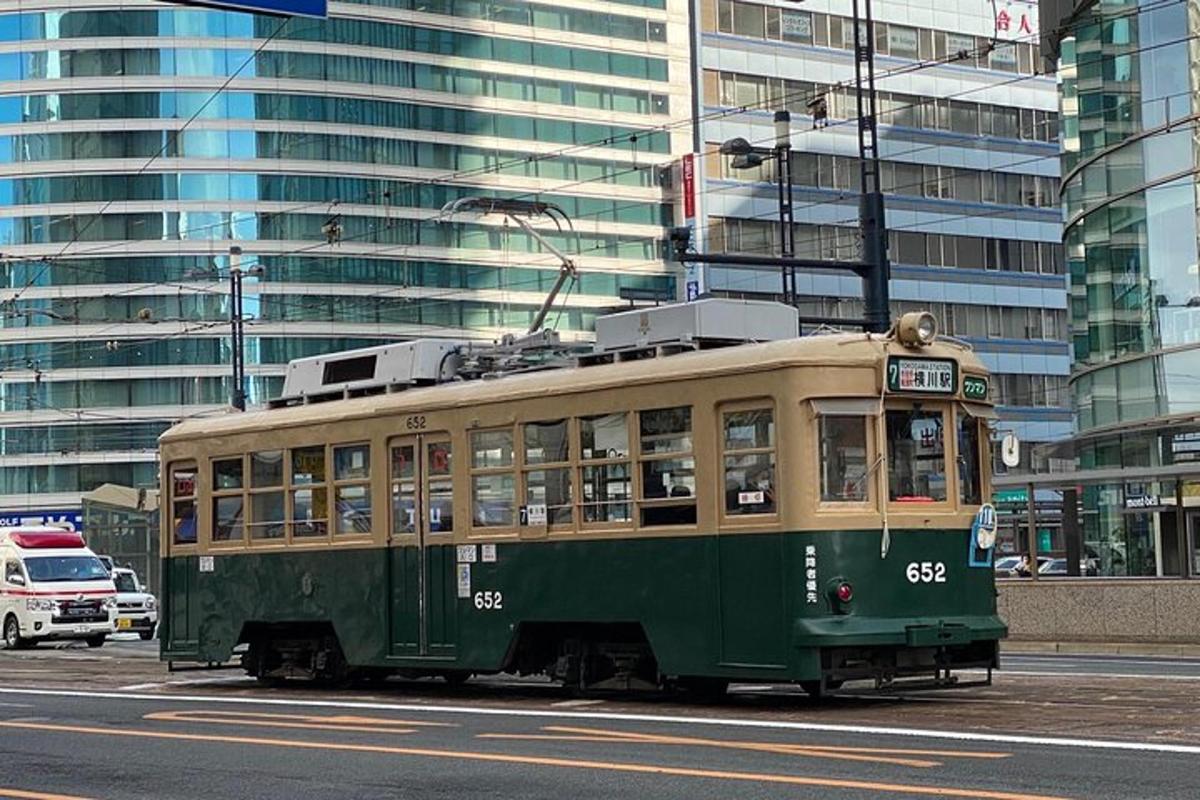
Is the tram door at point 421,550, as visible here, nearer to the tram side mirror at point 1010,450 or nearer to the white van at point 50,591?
the tram side mirror at point 1010,450

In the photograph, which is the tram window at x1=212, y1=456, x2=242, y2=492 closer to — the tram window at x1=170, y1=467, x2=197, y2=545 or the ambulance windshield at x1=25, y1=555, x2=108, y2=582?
the tram window at x1=170, y1=467, x2=197, y2=545

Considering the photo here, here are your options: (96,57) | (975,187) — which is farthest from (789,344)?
(96,57)

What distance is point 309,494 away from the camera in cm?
2025

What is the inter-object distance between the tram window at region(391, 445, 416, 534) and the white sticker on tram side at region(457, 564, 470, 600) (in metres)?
0.80

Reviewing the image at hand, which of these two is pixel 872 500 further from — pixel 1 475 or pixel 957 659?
pixel 1 475

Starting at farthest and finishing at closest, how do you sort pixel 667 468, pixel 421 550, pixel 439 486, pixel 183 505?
pixel 183 505 → pixel 421 550 → pixel 439 486 → pixel 667 468

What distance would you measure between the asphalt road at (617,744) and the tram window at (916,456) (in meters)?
1.60

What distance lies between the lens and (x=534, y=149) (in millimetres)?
91312

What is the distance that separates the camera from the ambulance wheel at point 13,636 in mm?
37562

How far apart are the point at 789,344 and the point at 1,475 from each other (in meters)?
79.7

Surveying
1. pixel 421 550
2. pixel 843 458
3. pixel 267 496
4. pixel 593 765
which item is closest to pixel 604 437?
pixel 843 458

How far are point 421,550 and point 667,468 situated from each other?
10.7 ft

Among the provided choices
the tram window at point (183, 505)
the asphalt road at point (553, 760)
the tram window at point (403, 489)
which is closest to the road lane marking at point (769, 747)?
the asphalt road at point (553, 760)

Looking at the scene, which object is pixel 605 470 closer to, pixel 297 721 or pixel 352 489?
pixel 297 721
